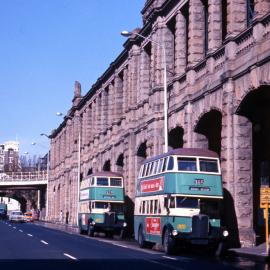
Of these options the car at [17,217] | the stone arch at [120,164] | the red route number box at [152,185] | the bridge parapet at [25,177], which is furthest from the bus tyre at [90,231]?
the bridge parapet at [25,177]

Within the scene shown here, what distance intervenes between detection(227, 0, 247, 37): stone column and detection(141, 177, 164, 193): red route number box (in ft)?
23.9

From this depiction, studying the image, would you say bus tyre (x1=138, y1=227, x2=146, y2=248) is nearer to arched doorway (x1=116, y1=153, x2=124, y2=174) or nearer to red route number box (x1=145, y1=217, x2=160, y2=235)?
red route number box (x1=145, y1=217, x2=160, y2=235)

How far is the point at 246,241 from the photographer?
26.4 meters

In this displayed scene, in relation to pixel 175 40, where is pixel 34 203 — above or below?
below

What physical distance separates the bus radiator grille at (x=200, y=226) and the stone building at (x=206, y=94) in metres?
2.95

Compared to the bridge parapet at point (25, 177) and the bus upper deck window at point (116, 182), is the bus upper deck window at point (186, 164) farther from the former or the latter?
the bridge parapet at point (25, 177)

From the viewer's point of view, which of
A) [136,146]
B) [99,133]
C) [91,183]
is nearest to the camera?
[91,183]

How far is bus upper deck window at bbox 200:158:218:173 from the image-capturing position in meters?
25.5

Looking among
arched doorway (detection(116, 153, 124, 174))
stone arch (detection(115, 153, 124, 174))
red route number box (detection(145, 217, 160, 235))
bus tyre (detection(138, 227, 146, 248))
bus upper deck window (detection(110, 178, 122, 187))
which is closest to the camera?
red route number box (detection(145, 217, 160, 235))

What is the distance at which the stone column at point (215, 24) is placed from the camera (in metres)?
30.4

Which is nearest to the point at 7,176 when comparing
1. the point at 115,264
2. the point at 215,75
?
the point at 215,75

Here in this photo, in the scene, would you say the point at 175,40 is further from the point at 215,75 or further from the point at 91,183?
the point at 91,183

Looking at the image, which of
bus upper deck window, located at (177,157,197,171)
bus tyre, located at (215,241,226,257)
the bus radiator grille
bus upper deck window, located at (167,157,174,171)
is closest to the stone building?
bus tyre, located at (215,241,226,257)

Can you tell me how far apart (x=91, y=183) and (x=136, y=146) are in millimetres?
4961
